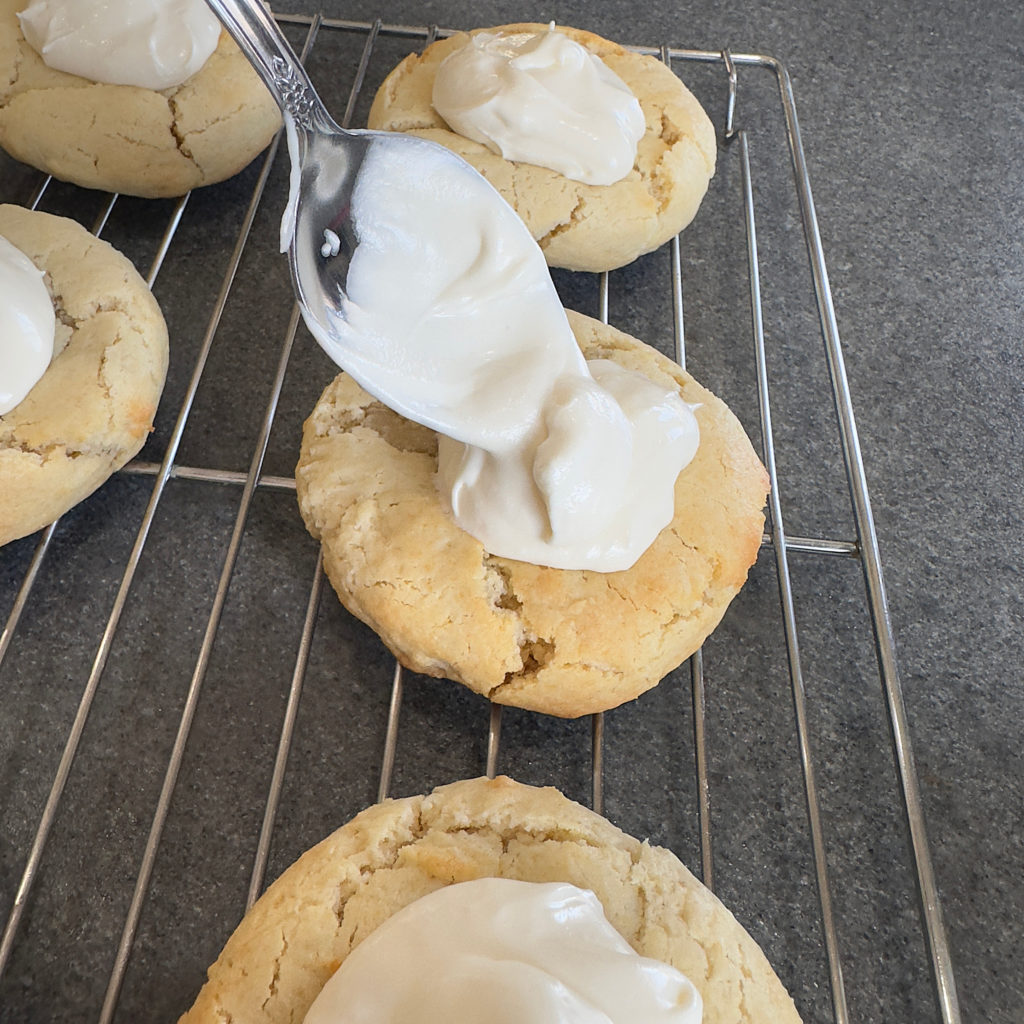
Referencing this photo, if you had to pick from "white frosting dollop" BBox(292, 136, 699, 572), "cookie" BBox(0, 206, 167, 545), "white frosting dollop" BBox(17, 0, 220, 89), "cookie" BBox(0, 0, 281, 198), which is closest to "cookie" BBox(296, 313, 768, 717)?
"white frosting dollop" BBox(292, 136, 699, 572)

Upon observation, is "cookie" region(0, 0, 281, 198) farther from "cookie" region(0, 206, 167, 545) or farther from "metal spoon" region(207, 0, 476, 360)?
"metal spoon" region(207, 0, 476, 360)

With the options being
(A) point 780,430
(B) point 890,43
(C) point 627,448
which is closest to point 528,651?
(C) point 627,448

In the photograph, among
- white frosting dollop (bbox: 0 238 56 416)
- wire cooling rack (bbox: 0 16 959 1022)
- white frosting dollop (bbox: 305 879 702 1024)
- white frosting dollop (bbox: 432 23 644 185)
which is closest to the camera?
white frosting dollop (bbox: 305 879 702 1024)

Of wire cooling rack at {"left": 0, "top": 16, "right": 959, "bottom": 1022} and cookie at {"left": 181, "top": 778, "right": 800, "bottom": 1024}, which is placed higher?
cookie at {"left": 181, "top": 778, "right": 800, "bottom": 1024}

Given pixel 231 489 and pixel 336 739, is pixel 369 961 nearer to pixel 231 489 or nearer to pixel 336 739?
pixel 336 739

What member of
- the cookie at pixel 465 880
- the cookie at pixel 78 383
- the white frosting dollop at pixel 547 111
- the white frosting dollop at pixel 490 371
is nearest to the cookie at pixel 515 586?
the white frosting dollop at pixel 490 371

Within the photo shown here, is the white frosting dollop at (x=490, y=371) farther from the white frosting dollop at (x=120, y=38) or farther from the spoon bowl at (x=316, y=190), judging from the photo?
the white frosting dollop at (x=120, y=38)

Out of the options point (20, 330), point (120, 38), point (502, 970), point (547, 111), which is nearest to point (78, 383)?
point (20, 330)
